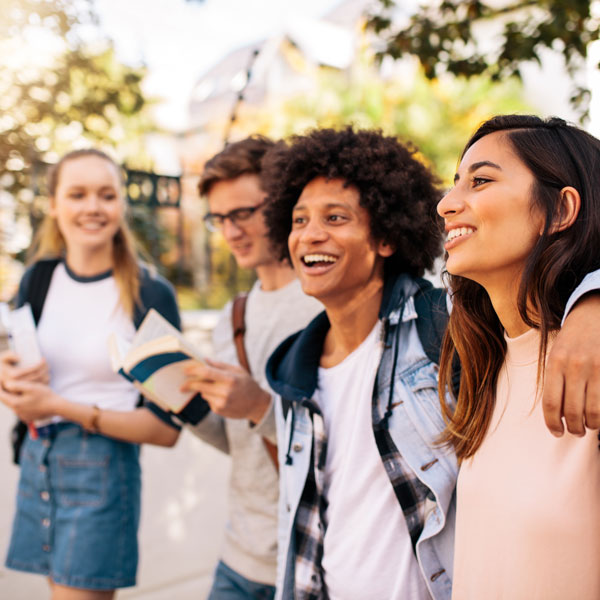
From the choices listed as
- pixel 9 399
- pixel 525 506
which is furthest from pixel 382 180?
pixel 9 399

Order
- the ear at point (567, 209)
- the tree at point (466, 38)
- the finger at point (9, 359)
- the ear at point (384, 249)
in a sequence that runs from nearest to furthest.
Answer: the ear at point (567, 209), the ear at point (384, 249), the finger at point (9, 359), the tree at point (466, 38)

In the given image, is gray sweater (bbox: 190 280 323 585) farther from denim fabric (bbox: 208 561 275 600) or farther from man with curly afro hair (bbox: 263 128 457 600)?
man with curly afro hair (bbox: 263 128 457 600)

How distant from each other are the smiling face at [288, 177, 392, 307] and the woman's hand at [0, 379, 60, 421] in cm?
123

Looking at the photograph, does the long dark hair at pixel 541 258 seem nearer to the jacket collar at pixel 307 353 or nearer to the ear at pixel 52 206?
the jacket collar at pixel 307 353

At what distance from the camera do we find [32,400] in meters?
2.61

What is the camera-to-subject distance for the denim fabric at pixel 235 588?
2500 millimetres

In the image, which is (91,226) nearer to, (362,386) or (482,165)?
(362,386)

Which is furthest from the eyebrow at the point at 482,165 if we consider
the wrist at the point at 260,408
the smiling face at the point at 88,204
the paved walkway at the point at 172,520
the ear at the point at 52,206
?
the paved walkway at the point at 172,520

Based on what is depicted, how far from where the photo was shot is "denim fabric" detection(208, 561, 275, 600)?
2.50 m

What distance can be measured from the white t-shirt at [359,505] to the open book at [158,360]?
517 mm

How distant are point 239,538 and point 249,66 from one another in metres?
2.47

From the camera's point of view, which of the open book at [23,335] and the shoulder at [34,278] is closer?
the open book at [23,335]

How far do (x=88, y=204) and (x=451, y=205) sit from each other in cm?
194

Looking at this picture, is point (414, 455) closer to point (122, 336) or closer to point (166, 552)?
point (122, 336)
